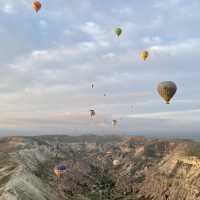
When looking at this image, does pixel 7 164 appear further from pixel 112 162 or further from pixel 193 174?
pixel 112 162

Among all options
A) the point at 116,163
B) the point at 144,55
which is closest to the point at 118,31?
the point at 144,55

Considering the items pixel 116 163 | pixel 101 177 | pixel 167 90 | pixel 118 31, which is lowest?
pixel 101 177

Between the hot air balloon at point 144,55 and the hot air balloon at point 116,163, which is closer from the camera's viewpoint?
the hot air balloon at point 144,55

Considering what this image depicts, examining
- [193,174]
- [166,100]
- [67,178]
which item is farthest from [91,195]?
[166,100]

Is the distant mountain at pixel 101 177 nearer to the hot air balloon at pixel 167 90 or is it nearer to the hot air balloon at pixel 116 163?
the hot air balloon at pixel 116 163

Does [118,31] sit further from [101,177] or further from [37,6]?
[101,177]

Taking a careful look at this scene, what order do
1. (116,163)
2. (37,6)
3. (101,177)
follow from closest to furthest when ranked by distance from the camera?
(37,6) < (101,177) < (116,163)

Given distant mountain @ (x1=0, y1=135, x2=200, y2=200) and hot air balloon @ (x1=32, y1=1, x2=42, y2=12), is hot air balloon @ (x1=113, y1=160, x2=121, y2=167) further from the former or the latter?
hot air balloon @ (x1=32, y1=1, x2=42, y2=12)

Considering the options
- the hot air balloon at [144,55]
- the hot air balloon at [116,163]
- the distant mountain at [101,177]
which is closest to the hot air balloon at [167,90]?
the hot air balloon at [144,55]
